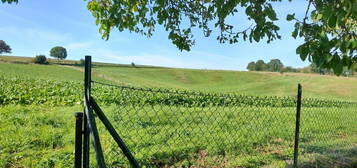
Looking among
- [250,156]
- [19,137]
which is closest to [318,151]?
[250,156]

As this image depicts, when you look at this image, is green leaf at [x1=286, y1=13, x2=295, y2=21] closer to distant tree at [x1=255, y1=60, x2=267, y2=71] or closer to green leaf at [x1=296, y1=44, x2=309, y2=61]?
green leaf at [x1=296, y1=44, x2=309, y2=61]

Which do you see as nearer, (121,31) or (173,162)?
(173,162)

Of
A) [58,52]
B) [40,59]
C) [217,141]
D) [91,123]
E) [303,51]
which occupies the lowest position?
[217,141]

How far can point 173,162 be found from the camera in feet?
12.9

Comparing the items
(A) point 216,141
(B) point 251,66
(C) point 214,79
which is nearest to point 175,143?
(A) point 216,141

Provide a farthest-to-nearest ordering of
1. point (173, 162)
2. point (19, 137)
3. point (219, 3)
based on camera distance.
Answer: point (19, 137) → point (173, 162) → point (219, 3)

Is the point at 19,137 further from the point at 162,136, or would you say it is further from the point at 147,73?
the point at 147,73

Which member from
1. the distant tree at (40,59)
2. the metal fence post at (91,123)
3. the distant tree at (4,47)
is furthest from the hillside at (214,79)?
the distant tree at (4,47)

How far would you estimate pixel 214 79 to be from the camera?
51781 mm

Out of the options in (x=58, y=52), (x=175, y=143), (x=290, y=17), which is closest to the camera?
(x=290, y=17)

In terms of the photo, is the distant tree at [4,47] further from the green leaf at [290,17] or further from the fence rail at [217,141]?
the green leaf at [290,17]

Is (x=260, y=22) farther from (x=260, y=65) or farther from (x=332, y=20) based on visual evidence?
(x=260, y=65)

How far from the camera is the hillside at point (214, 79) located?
115ft

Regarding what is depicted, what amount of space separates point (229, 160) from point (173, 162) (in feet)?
2.90
